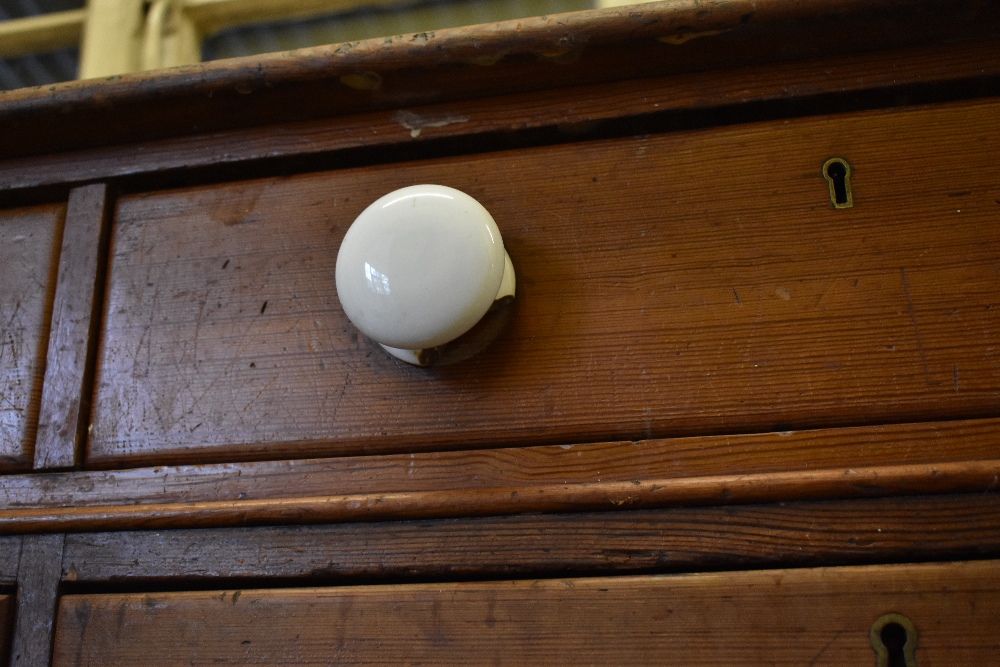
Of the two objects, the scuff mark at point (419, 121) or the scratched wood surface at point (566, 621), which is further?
the scuff mark at point (419, 121)

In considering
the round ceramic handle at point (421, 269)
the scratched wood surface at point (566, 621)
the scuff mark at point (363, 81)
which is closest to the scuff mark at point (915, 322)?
the scratched wood surface at point (566, 621)

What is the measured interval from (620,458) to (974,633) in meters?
0.23

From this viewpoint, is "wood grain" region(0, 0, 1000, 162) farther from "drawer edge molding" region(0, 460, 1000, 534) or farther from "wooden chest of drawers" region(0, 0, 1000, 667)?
"drawer edge molding" region(0, 460, 1000, 534)

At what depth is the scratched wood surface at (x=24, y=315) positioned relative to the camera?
54cm

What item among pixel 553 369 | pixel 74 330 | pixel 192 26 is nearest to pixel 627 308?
pixel 553 369

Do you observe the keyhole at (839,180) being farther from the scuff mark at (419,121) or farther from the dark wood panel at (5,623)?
the dark wood panel at (5,623)

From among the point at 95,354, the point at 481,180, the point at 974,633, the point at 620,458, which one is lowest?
the point at 974,633

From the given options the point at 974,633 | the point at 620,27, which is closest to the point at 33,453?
the point at 620,27

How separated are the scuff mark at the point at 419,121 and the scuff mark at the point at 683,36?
166 millimetres

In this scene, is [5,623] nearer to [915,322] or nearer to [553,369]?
[553,369]

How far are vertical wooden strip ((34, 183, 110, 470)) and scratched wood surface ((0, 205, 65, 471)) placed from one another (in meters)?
0.01

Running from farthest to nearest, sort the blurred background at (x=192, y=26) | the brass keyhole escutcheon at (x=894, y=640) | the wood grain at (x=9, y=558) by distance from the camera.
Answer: the blurred background at (x=192, y=26) < the wood grain at (x=9, y=558) < the brass keyhole escutcheon at (x=894, y=640)

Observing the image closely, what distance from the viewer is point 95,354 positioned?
551mm

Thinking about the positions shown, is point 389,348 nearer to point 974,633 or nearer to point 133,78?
point 133,78
